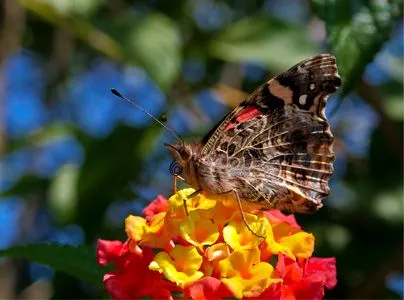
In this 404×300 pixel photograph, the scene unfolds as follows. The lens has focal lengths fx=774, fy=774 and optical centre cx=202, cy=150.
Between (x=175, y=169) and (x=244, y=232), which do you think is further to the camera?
(x=175, y=169)

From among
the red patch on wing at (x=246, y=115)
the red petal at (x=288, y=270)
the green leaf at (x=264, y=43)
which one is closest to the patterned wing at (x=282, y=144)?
the red patch on wing at (x=246, y=115)

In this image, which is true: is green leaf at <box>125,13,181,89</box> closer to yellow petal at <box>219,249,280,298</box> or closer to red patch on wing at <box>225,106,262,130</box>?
red patch on wing at <box>225,106,262,130</box>

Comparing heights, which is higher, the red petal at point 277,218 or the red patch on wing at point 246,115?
the red patch on wing at point 246,115

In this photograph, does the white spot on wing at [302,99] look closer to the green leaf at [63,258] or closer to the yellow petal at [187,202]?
the yellow petal at [187,202]

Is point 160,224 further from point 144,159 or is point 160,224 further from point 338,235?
point 338,235

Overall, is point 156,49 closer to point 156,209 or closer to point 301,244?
point 156,209

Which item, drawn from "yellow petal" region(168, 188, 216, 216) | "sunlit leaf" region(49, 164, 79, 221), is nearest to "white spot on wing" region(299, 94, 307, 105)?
"yellow petal" region(168, 188, 216, 216)

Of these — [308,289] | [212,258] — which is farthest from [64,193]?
[308,289]
